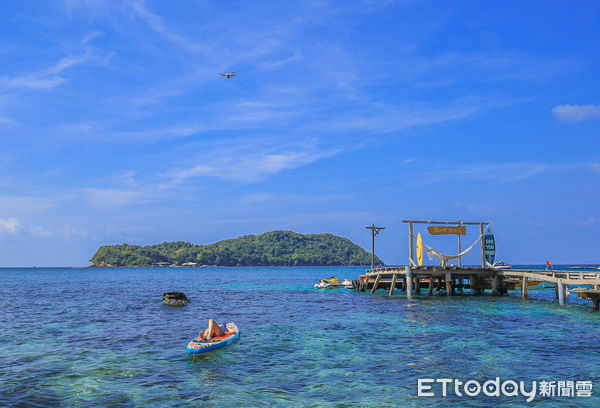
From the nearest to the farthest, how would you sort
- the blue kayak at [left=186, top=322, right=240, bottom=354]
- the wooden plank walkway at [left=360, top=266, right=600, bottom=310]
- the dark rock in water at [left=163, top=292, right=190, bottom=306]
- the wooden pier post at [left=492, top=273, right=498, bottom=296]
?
the blue kayak at [left=186, top=322, right=240, bottom=354], the wooden plank walkway at [left=360, top=266, right=600, bottom=310], the dark rock in water at [left=163, top=292, right=190, bottom=306], the wooden pier post at [left=492, top=273, right=498, bottom=296]

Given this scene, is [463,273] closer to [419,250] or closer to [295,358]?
[419,250]

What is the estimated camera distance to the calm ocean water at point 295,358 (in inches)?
507

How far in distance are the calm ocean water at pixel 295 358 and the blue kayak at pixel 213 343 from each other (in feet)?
1.11

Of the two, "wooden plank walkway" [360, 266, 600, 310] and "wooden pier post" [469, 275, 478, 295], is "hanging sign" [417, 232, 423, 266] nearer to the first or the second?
"wooden plank walkway" [360, 266, 600, 310]

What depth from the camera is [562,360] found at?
55.4ft

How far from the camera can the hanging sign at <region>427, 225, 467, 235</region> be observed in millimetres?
42638

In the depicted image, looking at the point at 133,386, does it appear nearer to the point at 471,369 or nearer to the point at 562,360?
the point at 471,369

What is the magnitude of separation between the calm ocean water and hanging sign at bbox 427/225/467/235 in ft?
40.7

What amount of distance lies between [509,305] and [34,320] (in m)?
34.3

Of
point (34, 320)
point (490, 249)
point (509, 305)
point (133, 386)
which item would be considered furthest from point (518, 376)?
point (490, 249)

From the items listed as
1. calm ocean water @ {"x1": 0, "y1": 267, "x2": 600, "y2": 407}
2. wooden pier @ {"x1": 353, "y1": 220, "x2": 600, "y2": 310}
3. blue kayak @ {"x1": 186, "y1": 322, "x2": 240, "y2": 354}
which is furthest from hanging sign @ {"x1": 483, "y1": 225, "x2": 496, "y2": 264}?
blue kayak @ {"x1": 186, "y1": 322, "x2": 240, "y2": 354}

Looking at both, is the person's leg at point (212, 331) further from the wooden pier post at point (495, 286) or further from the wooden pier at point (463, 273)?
the wooden pier post at point (495, 286)

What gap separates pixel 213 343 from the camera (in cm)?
1883

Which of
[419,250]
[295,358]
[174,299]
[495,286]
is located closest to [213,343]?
[295,358]
